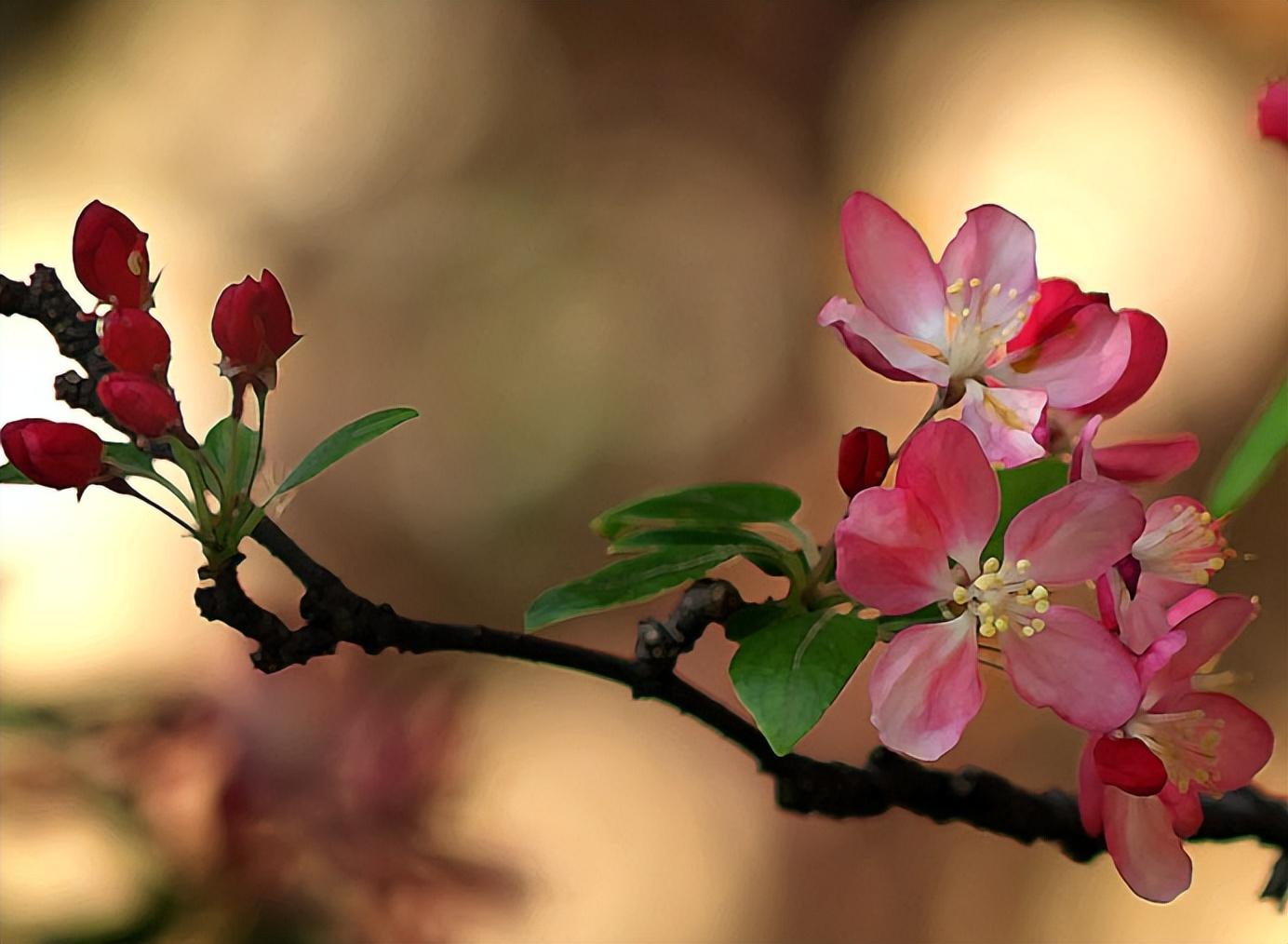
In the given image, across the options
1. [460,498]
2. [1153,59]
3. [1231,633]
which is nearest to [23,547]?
[460,498]

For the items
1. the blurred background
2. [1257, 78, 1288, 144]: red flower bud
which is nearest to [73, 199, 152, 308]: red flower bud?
[1257, 78, 1288, 144]: red flower bud

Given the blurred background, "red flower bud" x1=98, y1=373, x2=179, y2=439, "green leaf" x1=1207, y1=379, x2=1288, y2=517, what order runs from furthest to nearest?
the blurred background
"green leaf" x1=1207, y1=379, x2=1288, y2=517
"red flower bud" x1=98, y1=373, x2=179, y2=439

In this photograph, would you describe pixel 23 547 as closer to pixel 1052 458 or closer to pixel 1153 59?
pixel 1052 458

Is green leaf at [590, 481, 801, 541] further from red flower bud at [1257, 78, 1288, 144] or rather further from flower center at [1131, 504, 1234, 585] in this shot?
red flower bud at [1257, 78, 1288, 144]

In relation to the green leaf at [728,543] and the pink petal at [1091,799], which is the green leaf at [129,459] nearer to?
the green leaf at [728,543]

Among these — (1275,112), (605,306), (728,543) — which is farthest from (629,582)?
(605,306)

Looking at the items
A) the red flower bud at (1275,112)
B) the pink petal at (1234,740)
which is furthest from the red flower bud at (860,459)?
the red flower bud at (1275,112)
